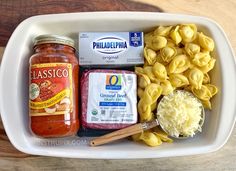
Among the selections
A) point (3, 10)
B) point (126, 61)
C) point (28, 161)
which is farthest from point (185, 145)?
point (3, 10)

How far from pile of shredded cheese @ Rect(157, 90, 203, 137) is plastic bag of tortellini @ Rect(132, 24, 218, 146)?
20 mm

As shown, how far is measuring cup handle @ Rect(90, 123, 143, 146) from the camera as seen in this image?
33.0 inches

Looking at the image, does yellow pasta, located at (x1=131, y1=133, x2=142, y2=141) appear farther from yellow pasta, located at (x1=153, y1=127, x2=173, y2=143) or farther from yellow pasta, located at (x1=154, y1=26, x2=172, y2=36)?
yellow pasta, located at (x1=154, y1=26, x2=172, y2=36)

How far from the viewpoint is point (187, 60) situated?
85 cm

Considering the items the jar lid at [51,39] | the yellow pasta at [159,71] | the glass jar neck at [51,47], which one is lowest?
the yellow pasta at [159,71]

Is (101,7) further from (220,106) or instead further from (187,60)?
(220,106)

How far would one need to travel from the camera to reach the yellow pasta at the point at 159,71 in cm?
84

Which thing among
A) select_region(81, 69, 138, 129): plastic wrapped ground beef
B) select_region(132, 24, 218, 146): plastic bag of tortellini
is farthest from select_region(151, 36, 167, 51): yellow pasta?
select_region(81, 69, 138, 129): plastic wrapped ground beef

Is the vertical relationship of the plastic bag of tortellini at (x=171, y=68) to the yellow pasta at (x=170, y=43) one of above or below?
below

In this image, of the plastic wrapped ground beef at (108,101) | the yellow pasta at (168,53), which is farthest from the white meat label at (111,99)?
the yellow pasta at (168,53)

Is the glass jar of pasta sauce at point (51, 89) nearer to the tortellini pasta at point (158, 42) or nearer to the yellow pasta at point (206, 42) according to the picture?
the tortellini pasta at point (158, 42)

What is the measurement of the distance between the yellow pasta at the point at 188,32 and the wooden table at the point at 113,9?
0.07m

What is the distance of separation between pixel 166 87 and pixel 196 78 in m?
0.08

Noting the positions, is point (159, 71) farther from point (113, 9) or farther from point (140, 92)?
point (113, 9)
